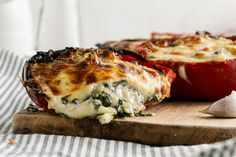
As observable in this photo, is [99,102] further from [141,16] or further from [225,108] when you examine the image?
[141,16]

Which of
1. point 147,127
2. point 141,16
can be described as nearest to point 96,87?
point 147,127

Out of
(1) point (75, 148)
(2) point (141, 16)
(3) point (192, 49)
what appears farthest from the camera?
(2) point (141, 16)

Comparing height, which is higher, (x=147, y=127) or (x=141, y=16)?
(x=147, y=127)

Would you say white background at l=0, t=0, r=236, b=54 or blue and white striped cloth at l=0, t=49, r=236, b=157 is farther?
white background at l=0, t=0, r=236, b=54

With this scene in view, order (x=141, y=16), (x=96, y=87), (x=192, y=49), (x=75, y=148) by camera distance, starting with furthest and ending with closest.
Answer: (x=141, y=16)
(x=192, y=49)
(x=96, y=87)
(x=75, y=148)

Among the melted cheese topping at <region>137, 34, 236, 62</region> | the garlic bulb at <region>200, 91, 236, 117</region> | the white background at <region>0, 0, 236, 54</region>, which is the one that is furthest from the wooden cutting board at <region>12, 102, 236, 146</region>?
the white background at <region>0, 0, 236, 54</region>

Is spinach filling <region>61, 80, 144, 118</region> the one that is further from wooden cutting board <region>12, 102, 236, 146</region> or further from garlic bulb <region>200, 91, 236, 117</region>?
garlic bulb <region>200, 91, 236, 117</region>

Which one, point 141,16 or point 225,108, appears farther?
point 141,16
